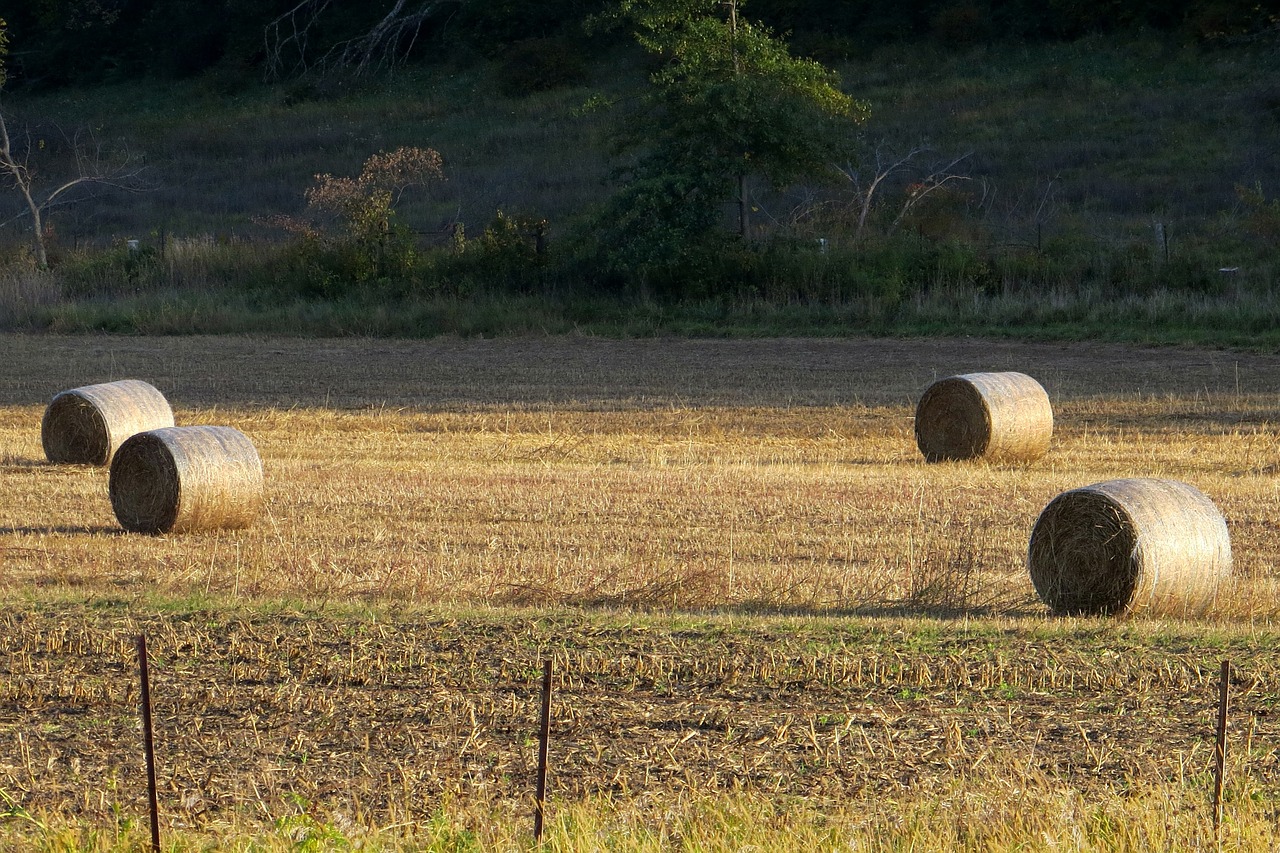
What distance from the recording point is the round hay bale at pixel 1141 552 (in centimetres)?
921

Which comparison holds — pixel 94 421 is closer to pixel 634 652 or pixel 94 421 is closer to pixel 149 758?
pixel 634 652

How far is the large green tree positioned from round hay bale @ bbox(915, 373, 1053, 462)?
15204 mm

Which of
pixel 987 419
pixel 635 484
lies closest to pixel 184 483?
pixel 635 484

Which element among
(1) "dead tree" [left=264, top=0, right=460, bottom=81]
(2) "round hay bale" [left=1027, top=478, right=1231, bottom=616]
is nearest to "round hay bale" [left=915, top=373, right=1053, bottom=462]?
(2) "round hay bale" [left=1027, top=478, right=1231, bottom=616]

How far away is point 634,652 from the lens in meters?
8.01

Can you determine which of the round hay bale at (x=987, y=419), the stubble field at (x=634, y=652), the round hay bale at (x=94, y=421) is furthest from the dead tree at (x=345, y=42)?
the round hay bale at (x=987, y=419)

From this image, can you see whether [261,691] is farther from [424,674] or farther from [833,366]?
[833,366]

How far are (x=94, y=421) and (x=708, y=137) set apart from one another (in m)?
18.2

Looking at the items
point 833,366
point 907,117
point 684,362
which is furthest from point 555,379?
point 907,117

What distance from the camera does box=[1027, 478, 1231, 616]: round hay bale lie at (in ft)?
30.2

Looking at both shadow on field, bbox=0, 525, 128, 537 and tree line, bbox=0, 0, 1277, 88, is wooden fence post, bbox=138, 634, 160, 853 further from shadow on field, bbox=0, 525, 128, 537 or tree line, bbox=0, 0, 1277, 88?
tree line, bbox=0, 0, 1277, 88

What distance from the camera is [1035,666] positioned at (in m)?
7.74

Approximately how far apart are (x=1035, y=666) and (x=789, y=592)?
2361 millimetres

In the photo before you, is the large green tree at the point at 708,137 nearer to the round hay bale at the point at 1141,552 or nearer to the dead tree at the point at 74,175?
the dead tree at the point at 74,175
